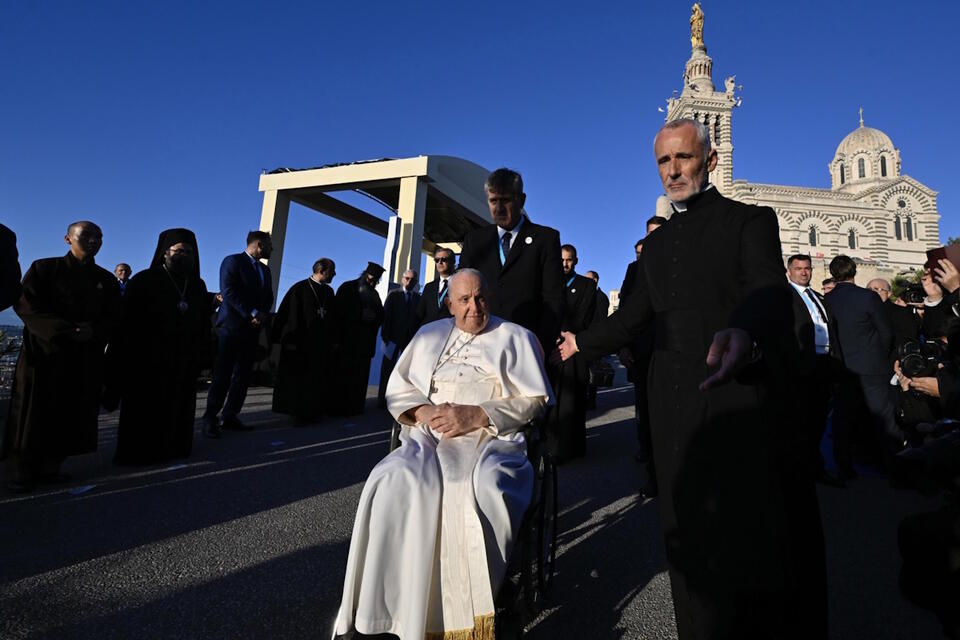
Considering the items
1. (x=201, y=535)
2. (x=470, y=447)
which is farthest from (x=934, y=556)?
(x=201, y=535)

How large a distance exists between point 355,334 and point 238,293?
2332 mm

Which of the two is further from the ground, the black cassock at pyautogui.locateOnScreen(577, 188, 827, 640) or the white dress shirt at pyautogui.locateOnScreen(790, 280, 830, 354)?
the white dress shirt at pyautogui.locateOnScreen(790, 280, 830, 354)

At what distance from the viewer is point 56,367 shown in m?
4.05

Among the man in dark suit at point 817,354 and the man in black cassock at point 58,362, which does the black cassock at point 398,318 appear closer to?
the man in black cassock at point 58,362

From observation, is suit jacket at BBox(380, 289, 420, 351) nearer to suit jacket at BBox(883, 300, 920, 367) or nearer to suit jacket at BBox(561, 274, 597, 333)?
suit jacket at BBox(561, 274, 597, 333)

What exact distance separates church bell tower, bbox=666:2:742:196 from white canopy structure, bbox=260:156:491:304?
34.2 meters

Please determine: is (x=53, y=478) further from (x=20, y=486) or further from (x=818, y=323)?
(x=818, y=323)

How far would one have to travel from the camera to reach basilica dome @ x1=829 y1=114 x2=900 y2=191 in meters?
56.8

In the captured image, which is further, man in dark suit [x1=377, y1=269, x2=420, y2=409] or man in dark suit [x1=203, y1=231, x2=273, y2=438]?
man in dark suit [x1=377, y1=269, x2=420, y2=409]

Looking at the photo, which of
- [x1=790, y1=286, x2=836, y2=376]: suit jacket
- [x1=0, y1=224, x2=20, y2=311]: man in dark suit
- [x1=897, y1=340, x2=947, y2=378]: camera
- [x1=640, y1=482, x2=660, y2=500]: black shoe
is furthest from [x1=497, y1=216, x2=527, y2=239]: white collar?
[x1=0, y1=224, x2=20, y2=311]: man in dark suit

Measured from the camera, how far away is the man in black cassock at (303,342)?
692cm

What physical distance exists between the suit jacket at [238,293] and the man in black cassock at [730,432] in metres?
5.54

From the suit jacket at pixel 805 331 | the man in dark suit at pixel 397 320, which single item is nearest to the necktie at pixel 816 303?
the suit jacket at pixel 805 331

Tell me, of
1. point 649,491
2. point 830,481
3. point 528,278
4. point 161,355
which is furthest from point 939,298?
point 161,355
